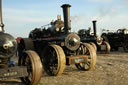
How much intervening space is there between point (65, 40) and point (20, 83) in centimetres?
260

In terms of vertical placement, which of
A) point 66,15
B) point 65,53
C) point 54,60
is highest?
point 66,15

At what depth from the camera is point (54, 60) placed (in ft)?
20.9

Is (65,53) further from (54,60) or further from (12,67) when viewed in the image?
(12,67)

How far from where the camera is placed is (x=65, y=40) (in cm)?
686

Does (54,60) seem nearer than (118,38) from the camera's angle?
Yes

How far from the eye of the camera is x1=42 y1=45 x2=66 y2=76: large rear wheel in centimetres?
592

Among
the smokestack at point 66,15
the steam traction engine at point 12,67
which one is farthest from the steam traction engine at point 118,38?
the steam traction engine at point 12,67

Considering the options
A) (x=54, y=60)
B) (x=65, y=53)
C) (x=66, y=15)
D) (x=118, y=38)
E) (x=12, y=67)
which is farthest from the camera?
(x=118, y=38)

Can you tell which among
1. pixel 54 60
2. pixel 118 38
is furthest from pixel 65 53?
pixel 118 38

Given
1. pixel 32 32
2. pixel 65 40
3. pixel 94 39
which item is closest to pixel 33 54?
pixel 65 40

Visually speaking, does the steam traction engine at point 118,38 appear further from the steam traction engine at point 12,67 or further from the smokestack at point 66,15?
the steam traction engine at point 12,67

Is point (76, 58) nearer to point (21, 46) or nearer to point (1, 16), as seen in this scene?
point (1, 16)

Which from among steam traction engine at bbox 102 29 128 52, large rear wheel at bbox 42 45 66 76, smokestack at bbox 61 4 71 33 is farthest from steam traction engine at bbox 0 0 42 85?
steam traction engine at bbox 102 29 128 52

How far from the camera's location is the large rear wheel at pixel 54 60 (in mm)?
5919
